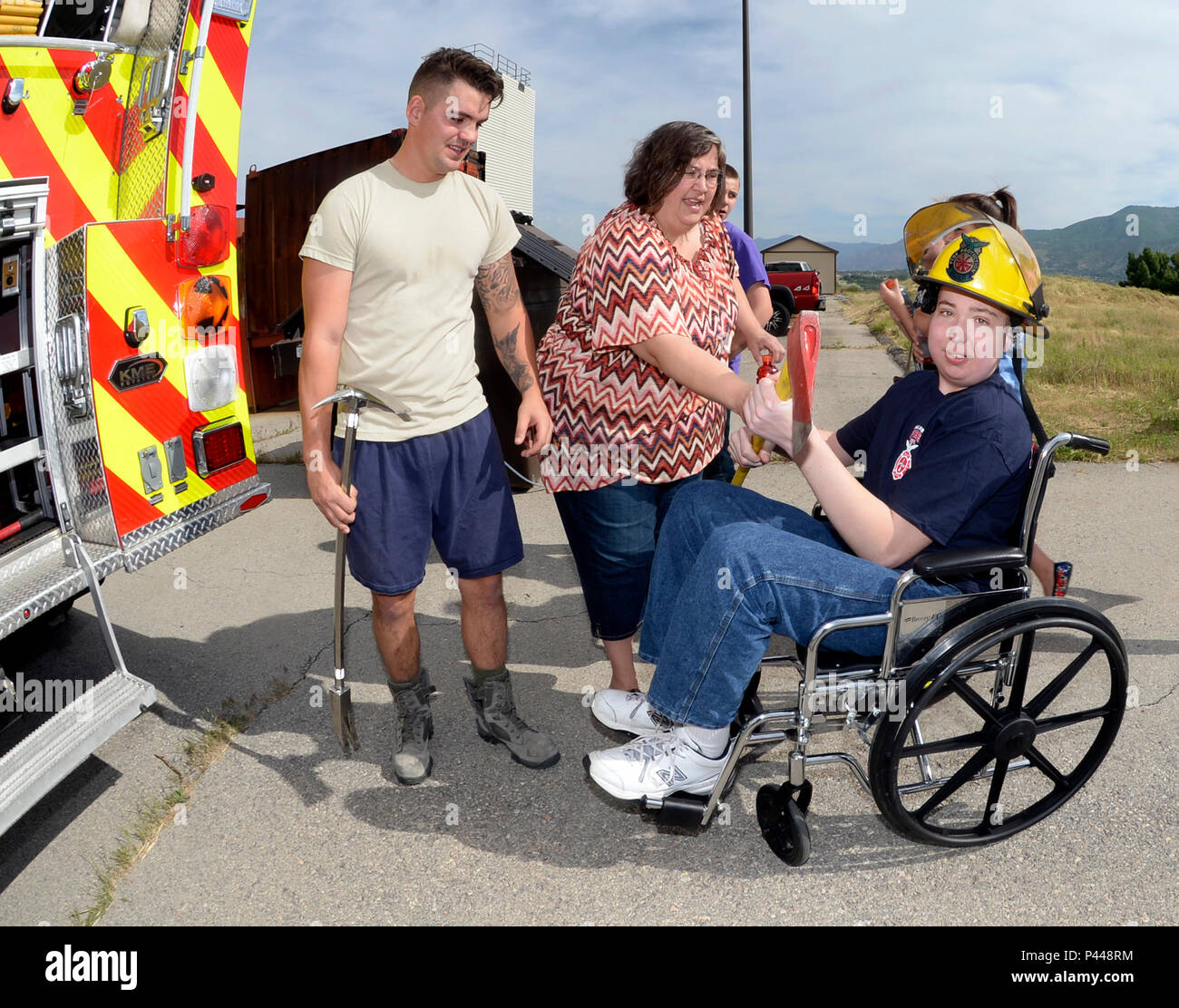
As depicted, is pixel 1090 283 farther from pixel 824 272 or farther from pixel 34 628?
pixel 34 628

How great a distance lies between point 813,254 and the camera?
54125 millimetres

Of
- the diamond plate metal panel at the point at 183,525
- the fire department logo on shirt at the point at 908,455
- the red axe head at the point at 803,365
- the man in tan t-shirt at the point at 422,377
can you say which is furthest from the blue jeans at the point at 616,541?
the diamond plate metal panel at the point at 183,525

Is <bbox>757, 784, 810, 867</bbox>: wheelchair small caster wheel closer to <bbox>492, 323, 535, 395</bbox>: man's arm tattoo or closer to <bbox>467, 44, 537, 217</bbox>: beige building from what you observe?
<bbox>492, 323, 535, 395</bbox>: man's arm tattoo

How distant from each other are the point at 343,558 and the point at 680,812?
1254 mm

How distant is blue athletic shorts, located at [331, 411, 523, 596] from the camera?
109 inches

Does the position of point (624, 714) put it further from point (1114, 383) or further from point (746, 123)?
point (746, 123)

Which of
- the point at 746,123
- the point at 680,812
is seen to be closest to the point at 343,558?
the point at 680,812

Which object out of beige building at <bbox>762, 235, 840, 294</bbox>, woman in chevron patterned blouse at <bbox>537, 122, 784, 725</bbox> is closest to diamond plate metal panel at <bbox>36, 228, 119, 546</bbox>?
woman in chevron patterned blouse at <bbox>537, 122, 784, 725</bbox>

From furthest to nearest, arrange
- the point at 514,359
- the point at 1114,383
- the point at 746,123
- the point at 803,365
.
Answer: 1. the point at 746,123
2. the point at 1114,383
3. the point at 514,359
4. the point at 803,365

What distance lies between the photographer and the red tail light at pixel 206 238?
3.06 meters

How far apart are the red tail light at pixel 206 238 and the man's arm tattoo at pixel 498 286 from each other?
2.93 feet

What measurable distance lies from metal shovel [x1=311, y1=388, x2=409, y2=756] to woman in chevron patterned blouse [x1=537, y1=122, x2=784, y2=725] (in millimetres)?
581

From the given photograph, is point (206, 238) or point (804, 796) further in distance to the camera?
point (206, 238)
